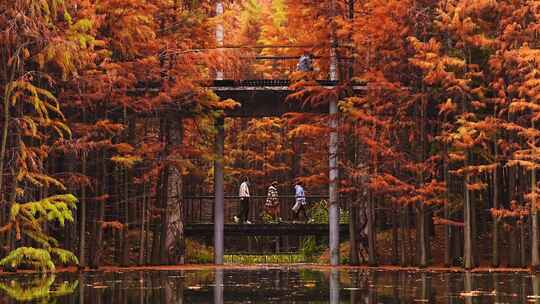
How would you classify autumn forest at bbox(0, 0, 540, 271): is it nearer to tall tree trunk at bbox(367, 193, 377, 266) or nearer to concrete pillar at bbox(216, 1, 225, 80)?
tall tree trunk at bbox(367, 193, 377, 266)

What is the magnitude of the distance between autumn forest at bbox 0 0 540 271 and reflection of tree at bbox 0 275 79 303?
8.61 feet

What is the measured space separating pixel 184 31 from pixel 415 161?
27.3ft

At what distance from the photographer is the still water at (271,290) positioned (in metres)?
12.7

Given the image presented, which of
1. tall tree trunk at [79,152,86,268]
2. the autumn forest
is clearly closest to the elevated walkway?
the autumn forest

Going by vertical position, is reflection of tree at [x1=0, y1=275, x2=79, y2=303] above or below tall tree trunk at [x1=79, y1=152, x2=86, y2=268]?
below

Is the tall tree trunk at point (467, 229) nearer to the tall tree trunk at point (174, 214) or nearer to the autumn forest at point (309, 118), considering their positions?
the autumn forest at point (309, 118)

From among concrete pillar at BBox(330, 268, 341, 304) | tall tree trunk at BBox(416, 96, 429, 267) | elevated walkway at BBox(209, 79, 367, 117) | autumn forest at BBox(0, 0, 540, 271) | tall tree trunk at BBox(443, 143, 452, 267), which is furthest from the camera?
elevated walkway at BBox(209, 79, 367, 117)

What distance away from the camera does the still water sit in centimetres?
1269

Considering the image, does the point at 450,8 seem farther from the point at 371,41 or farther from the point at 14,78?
the point at 14,78

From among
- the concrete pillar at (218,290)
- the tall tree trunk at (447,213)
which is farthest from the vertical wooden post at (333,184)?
the concrete pillar at (218,290)

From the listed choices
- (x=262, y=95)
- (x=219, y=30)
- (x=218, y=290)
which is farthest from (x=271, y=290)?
(x=219, y=30)

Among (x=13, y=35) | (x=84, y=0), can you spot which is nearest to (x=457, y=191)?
(x=84, y=0)

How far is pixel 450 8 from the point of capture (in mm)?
23781

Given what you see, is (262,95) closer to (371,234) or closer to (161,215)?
(161,215)
